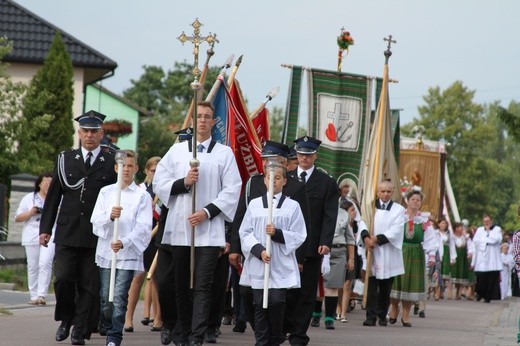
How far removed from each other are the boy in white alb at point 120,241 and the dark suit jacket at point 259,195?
29.9 inches

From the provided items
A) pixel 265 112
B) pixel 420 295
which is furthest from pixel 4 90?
pixel 420 295

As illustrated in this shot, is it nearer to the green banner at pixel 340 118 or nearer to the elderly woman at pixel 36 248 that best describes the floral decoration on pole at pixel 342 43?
the green banner at pixel 340 118

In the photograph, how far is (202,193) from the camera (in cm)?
1213

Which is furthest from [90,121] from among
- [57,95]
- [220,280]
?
[57,95]

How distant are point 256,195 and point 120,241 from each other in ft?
4.43

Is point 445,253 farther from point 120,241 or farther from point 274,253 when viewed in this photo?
point 120,241

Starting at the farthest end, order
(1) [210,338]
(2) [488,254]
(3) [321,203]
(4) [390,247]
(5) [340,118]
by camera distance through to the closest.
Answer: (2) [488,254] < (5) [340,118] < (4) [390,247] < (3) [321,203] < (1) [210,338]

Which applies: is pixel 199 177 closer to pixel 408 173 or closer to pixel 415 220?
pixel 415 220

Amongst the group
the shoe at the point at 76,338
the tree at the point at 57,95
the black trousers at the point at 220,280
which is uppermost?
the tree at the point at 57,95

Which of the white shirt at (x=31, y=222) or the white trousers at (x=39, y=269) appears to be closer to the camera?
the white trousers at (x=39, y=269)

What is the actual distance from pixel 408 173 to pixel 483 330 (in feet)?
58.2

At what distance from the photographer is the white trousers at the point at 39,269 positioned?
1773 cm

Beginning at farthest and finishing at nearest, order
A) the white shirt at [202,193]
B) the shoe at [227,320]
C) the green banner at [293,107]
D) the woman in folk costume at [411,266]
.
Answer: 1. the green banner at [293,107]
2. the woman in folk costume at [411,266]
3. the shoe at [227,320]
4. the white shirt at [202,193]

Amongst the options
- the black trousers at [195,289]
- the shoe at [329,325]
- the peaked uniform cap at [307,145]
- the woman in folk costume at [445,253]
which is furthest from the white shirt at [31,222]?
the woman in folk costume at [445,253]
